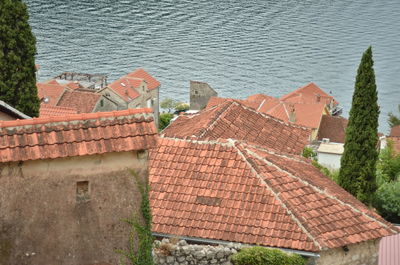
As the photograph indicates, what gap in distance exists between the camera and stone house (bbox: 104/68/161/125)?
64.9 m

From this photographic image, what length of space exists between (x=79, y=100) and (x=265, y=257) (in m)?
46.2

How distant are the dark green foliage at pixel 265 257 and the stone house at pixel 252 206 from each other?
0.82 feet

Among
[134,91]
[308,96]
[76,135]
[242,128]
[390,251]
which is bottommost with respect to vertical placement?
[308,96]

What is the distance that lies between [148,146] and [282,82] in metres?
81.9

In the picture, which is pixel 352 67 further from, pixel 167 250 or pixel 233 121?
pixel 167 250

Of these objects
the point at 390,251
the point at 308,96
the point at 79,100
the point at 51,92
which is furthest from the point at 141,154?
the point at 308,96

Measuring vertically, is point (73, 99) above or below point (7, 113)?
below

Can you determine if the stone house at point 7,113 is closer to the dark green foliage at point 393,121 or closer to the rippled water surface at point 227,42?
the dark green foliage at point 393,121

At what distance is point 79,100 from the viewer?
190 ft

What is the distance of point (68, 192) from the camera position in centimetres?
898

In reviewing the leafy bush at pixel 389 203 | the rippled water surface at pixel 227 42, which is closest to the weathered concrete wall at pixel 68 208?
the leafy bush at pixel 389 203

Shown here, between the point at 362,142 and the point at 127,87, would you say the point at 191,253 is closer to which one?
the point at 362,142

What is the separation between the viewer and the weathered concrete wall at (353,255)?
14422mm

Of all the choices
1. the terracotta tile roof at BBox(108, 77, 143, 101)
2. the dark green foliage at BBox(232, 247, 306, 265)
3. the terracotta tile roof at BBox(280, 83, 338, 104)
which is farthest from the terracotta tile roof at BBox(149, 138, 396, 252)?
the terracotta tile roof at BBox(280, 83, 338, 104)
